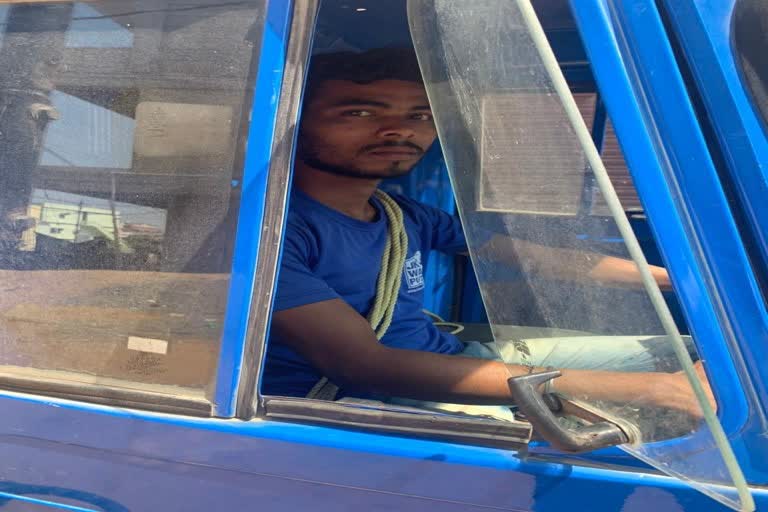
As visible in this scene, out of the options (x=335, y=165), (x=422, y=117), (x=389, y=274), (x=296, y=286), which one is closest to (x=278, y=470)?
(x=296, y=286)

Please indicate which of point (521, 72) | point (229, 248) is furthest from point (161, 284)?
point (521, 72)

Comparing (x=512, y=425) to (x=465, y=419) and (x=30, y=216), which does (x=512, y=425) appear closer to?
(x=465, y=419)

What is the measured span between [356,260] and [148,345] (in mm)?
598

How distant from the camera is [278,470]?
119 cm

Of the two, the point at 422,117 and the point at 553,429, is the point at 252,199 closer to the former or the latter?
the point at 553,429

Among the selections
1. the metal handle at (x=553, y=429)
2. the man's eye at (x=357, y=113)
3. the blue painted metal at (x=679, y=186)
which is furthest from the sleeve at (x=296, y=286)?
the blue painted metal at (x=679, y=186)

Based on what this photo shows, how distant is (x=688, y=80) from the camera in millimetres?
1032

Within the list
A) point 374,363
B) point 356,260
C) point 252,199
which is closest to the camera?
point 252,199

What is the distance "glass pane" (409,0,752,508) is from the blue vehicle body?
6 cm

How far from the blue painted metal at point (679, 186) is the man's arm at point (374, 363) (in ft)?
1.37

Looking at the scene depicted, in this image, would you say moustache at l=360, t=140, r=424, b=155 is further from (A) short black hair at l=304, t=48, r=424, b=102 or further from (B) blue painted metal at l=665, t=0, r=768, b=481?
(B) blue painted metal at l=665, t=0, r=768, b=481

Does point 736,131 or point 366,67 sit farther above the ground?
point 366,67

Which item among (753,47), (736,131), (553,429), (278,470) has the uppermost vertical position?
(753,47)

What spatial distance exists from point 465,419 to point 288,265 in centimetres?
55
